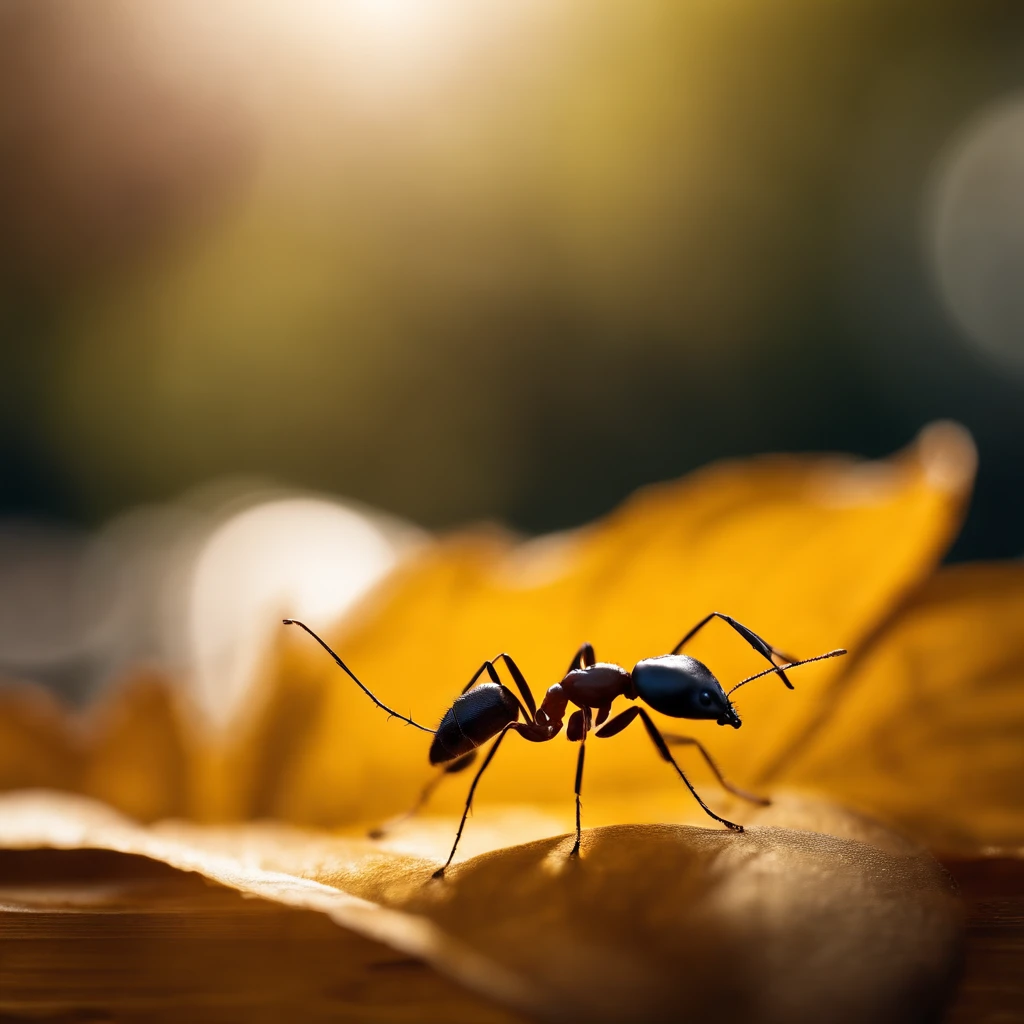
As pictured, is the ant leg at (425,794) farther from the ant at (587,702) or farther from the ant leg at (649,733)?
the ant leg at (649,733)

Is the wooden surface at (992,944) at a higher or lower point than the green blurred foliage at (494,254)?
lower

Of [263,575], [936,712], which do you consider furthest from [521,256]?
[936,712]

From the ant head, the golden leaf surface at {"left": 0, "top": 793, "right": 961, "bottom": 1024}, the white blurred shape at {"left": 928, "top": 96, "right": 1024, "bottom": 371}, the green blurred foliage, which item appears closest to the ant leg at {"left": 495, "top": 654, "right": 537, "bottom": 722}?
the ant head

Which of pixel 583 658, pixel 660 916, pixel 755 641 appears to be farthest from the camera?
pixel 583 658

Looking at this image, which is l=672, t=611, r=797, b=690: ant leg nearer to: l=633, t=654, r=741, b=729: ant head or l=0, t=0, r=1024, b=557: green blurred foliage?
l=633, t=654, r=741, b=729: ant head

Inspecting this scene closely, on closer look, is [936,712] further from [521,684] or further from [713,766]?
[521,684]

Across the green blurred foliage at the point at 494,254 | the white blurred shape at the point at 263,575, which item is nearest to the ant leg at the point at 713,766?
the white blurred shape at the point at 263,575

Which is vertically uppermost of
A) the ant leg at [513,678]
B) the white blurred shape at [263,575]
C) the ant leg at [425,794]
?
the white blurred shape at [263,575]
